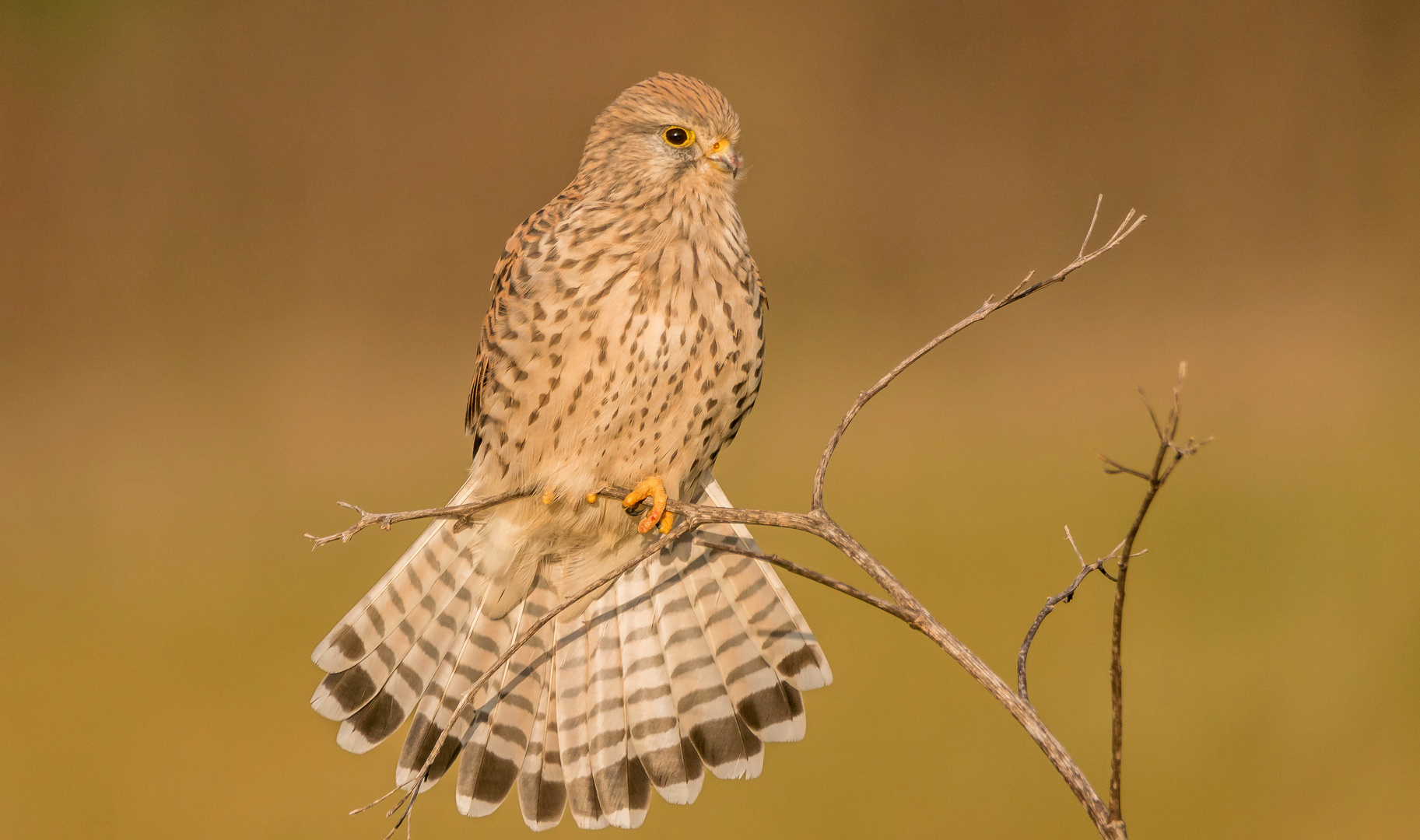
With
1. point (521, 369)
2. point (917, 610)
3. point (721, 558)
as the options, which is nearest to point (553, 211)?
point (521, 369)

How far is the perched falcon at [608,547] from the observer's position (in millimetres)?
1991

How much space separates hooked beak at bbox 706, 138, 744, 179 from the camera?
2.07 meters

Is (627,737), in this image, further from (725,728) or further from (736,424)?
(736,424)

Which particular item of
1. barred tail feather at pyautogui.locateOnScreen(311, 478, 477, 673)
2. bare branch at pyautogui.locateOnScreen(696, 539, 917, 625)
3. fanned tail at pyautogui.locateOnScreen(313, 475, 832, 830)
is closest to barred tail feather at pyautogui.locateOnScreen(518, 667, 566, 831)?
fanned tail at pyautogui.locateOnScreen(313, 475, 832, 830)

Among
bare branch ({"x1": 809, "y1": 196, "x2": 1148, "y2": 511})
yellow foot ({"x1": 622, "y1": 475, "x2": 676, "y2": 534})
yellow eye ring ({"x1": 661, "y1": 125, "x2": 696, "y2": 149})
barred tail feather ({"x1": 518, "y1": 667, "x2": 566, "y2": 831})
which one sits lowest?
barred tail feather ({"x1": 518, "y1": 667, "x2": 566, "y2": 831})

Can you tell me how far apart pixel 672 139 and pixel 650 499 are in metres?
0.66

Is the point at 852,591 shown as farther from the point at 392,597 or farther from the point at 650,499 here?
the point at 392,597

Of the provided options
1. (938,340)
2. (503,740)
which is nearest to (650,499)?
(503,740)

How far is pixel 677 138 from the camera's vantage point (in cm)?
208

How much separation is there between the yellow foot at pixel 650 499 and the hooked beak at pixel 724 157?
585 mm

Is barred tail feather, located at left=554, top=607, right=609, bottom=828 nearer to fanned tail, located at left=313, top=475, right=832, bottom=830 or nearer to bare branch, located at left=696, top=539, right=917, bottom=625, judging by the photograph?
fanned tail, located at left=313, top=475, right=832, bottom=830

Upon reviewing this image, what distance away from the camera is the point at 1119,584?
39.3 inches

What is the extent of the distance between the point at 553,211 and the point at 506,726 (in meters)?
0.97

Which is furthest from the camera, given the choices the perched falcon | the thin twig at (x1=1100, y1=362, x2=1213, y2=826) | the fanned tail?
the fanned tail
